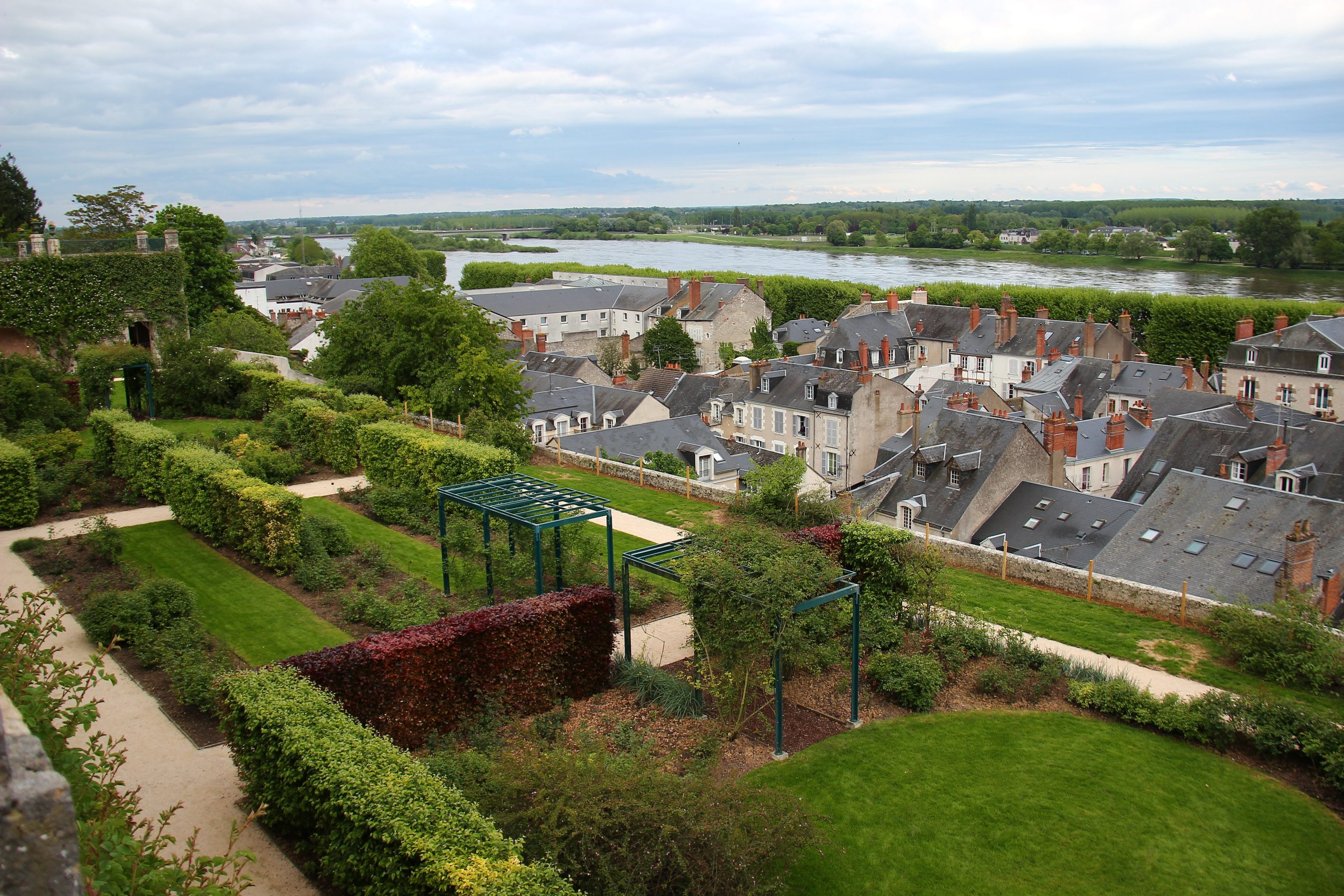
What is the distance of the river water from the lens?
10094 cm

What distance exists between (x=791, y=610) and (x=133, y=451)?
18242 millimetres

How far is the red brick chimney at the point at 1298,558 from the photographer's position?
17031 millimetres

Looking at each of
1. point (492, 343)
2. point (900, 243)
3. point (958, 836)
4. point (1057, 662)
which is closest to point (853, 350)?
point (492, 343)

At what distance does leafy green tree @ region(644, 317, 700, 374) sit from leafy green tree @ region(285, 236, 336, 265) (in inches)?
3642

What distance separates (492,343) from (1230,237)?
A: 149 m

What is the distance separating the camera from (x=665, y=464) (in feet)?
90.7

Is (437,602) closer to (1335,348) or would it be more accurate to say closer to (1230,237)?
(1335,348)

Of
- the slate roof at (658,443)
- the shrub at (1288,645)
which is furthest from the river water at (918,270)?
the shrub at (1288,645)

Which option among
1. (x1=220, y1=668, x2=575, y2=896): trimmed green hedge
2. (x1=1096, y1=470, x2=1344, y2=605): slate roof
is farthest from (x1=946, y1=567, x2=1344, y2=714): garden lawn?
(x1=220, y1=668, x2=575, y2=896): trimmed green hedge

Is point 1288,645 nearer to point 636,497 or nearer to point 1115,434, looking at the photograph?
point 636,497

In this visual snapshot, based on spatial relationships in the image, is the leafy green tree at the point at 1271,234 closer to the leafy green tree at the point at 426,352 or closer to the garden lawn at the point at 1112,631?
the leafy green tree at the point at 426,352

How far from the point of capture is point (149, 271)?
118ft

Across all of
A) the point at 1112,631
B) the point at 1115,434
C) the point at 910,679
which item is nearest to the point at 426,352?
the point at 910,679

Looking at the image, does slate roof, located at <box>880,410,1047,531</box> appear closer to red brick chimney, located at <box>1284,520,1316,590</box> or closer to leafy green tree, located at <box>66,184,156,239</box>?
red brick chimney, located at <box>1284,520,1316,590</box>
